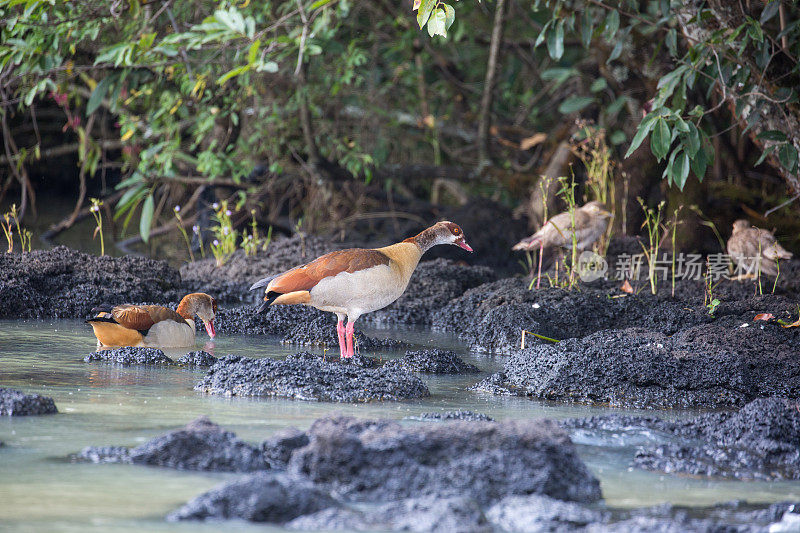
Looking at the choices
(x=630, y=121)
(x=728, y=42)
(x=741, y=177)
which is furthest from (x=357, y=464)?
(x=741, y=177)

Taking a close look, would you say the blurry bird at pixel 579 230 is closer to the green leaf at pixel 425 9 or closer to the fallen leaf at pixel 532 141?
the fallen leaf at pixel 532 141

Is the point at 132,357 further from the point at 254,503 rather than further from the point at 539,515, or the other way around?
the point at 539,515

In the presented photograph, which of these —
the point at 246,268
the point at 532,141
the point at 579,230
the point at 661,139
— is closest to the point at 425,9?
the point at 661,139

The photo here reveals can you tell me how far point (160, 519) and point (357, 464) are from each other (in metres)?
0.65

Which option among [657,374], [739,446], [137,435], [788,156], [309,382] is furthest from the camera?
[788,156]

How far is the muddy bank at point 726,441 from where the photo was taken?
322 cm

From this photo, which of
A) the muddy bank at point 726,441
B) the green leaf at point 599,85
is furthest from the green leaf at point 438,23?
the green leaf at point 599,85

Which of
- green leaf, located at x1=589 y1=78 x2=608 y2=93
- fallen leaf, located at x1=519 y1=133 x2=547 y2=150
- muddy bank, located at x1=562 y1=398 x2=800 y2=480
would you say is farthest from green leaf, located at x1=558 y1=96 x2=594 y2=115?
muddy bank, located at x1=562 y1=398 x2=800 y2=480

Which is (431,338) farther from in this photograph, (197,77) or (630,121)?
(630,121)

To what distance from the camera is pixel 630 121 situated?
10.2 metres

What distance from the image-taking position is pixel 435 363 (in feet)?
16.7

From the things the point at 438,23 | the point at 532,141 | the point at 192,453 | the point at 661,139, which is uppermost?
the point at 532,141

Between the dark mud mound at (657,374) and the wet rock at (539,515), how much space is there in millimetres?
1874

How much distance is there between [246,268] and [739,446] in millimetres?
5553
